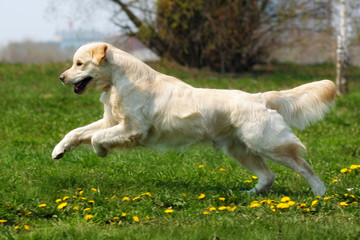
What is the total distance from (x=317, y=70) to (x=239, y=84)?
632cm

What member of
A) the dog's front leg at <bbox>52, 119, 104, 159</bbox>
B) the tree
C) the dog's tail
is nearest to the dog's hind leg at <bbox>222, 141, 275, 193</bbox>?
the dog's tail

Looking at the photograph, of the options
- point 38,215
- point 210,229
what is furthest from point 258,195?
point 38,215

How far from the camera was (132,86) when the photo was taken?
5.31 m

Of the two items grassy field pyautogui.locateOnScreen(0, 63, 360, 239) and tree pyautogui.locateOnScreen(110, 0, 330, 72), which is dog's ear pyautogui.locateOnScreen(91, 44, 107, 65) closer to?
grassy field pyautogui.locateOnScreen(0, 63, 360, 239)

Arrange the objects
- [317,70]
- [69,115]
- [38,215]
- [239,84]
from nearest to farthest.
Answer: [38,215]
[69,115]
[239,84]
[317,70]

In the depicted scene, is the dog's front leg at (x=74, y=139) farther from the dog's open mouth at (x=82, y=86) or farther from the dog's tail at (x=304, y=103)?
the dog's tail at (x=304, y=103)

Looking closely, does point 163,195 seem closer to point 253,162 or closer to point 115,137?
point 115,137

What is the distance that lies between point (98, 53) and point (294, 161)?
2.36 metres

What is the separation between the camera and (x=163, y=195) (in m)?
5.02

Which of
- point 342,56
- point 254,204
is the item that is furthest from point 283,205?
point 342,56

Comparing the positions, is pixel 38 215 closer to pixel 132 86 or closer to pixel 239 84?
pixel 132 86

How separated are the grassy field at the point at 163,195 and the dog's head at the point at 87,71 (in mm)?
1047

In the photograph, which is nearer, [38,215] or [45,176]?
[38,215]

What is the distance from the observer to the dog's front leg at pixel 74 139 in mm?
5324
